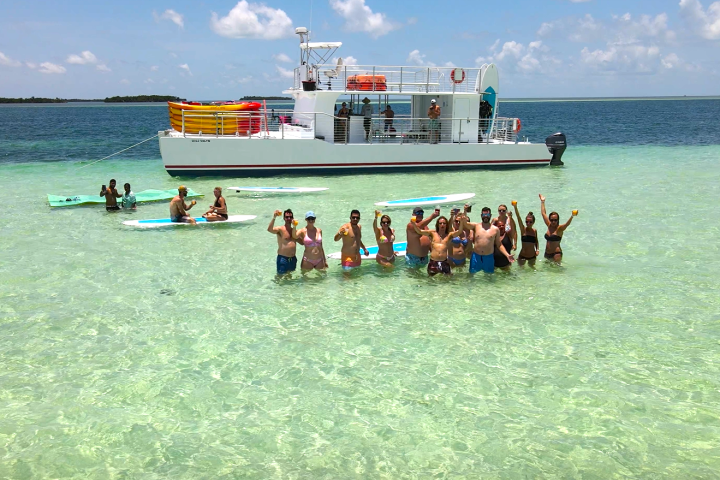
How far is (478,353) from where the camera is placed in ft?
26.1

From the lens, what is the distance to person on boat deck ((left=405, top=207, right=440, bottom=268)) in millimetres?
10961

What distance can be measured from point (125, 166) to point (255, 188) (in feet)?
45.4

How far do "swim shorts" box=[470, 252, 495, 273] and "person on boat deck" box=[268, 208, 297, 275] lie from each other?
3239 mm

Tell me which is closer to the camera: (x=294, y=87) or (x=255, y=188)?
(x=255, y=188)

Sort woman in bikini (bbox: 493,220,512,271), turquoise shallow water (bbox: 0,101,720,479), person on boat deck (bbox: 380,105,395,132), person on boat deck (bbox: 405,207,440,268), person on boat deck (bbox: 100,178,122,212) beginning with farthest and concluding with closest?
person on boat deck (bbox: 380,105,395,132) → person on boat deck (bbox: 100,178,122,212) → woman in bikini (bbox: 493,220,512,271) → person on boat deck (bbox: 405,207,440,268) → turquoise shallow water (bbox: 0,101,720,479)

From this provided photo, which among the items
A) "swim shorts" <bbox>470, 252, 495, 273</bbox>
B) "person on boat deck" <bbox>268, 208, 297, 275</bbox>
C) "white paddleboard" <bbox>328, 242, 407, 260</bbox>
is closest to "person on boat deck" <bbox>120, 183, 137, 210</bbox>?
"person on boat deck" <bbox>268, 208, 297, 275</bbox>

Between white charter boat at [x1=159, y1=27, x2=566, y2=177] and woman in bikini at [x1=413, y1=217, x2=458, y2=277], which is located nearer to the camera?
woman in bikini at [x1=413, y1=217, x2=458, y2=277]

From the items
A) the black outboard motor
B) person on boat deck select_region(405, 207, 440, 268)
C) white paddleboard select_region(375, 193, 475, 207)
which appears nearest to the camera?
person on boat deck select_region(405, 207, 440, 268)

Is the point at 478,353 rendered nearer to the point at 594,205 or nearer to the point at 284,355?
the point at 284,355

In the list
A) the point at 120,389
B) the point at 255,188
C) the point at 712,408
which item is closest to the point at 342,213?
the point at 255,188

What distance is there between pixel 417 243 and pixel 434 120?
47.6 ft

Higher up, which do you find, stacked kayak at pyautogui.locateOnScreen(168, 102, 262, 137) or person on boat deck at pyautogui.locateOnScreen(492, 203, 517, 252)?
stacked kayak at pyautogui.locateOnScreen(168, 102, 262, 137)

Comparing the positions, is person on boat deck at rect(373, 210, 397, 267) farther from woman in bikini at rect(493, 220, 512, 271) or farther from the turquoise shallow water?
woman in bikini at rect(493, 220, 512, 271)

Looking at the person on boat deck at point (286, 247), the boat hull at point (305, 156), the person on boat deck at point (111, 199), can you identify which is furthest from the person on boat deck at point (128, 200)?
the person on boat deck at point (286, 247)
